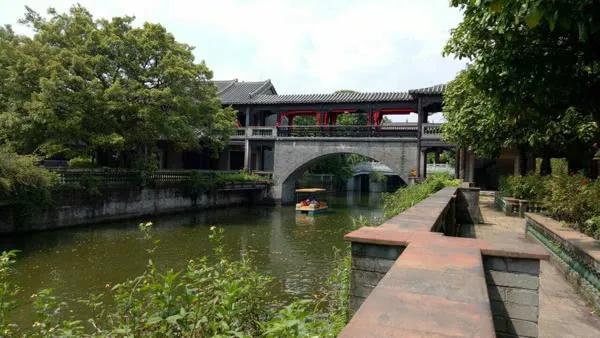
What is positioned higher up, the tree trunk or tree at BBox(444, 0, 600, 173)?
tree at BBox(444, 0, 600, 173)

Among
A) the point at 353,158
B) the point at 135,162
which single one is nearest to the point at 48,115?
the point at 135,162

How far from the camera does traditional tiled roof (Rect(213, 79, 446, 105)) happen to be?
24542 mm

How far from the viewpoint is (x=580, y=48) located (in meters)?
5.34

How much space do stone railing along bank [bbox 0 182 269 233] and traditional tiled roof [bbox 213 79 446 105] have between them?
6266 mm

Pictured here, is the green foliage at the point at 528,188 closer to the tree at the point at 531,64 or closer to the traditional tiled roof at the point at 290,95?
the tree at the point at 531,64

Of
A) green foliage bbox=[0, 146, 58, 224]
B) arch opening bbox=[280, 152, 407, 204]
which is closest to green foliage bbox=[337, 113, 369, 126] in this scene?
arch opening bbox=[280, 152, 407, 204]

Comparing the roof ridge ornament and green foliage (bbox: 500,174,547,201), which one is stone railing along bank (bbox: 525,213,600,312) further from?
the roof ridge ornament

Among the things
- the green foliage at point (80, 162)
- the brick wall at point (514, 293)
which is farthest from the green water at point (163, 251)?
the brick wall at point (514, 293)

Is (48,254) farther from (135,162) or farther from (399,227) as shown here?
(399,227)

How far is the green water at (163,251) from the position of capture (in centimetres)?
911

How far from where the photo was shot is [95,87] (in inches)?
607

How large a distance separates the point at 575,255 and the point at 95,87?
50.9 feet

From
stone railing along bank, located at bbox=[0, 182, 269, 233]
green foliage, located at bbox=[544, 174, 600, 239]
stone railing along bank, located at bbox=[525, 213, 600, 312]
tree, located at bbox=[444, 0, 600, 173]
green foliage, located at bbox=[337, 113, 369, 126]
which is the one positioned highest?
green foliage, located at bbox=[337, 113, 369, 126]

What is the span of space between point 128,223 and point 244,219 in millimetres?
5238
